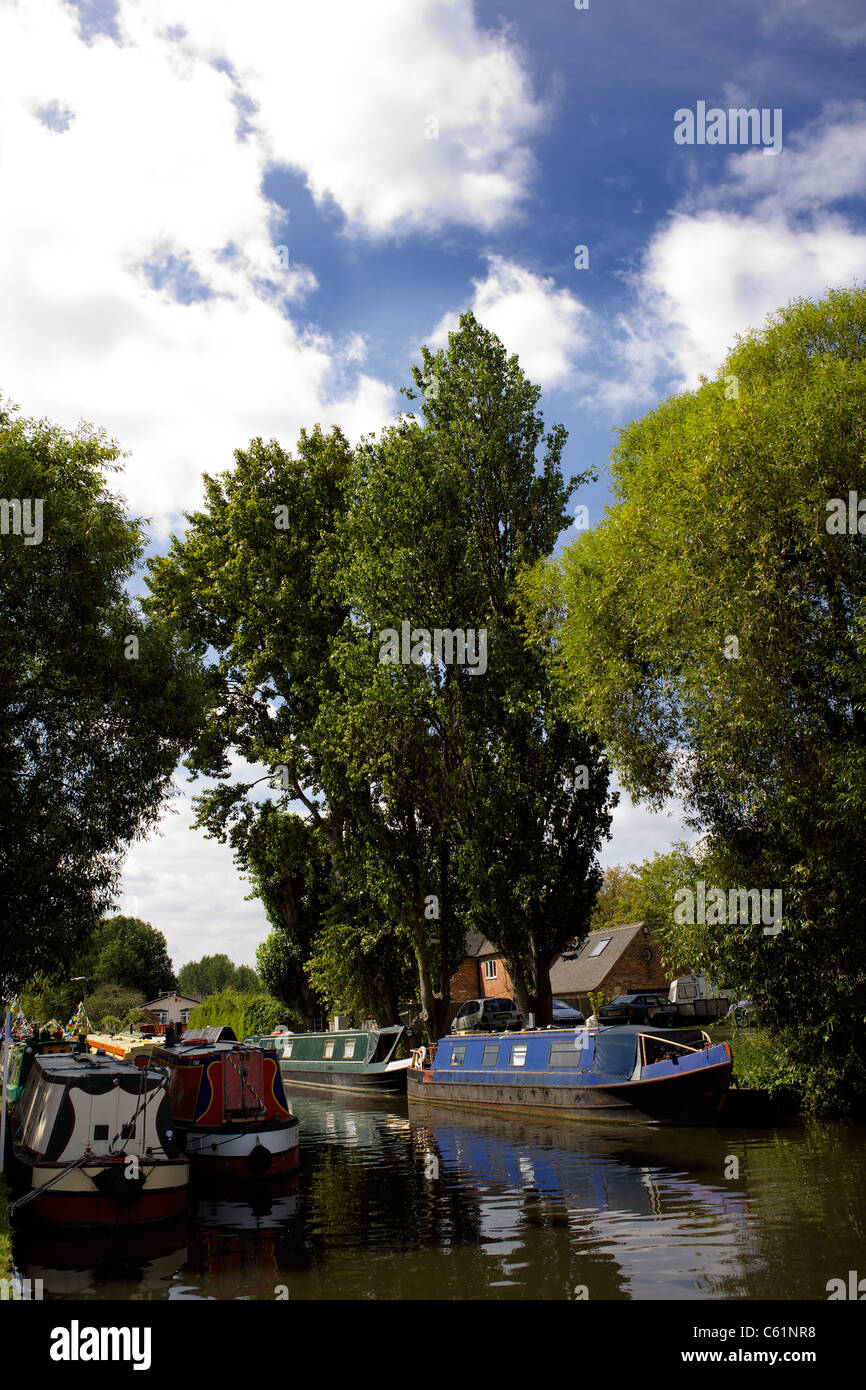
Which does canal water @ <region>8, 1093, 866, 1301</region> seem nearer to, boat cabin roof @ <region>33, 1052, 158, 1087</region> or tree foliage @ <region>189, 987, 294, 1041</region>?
boat cabin roof @ <region>33, 1052, 158, 1087</region>

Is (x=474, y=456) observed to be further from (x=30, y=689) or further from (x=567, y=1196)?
(x=567, y=1196)

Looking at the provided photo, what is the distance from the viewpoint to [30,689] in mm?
15656

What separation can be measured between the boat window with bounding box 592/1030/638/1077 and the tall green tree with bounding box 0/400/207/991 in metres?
10.9

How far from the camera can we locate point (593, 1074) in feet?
64.4

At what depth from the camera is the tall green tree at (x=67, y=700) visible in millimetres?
15086

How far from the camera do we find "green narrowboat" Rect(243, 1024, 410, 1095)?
31.1 metres

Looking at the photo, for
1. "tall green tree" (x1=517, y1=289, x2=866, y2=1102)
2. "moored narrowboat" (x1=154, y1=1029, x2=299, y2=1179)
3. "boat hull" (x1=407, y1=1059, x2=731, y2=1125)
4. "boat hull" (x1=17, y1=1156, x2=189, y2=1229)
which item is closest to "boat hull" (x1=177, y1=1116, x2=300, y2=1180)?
"moored narrowboat" (x1=154, y1=1029, x2=299, y2=1179)

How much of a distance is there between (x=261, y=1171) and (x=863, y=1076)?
11.0m

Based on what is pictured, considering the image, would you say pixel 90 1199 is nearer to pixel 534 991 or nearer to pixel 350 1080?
pixel 534 991

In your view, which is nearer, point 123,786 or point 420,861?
point 123,786

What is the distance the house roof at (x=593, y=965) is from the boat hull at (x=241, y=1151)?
2707 cm

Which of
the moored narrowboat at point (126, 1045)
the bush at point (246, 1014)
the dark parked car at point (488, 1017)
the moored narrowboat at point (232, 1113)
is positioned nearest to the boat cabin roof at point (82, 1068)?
the moored narrowboat at point (232, 1113)

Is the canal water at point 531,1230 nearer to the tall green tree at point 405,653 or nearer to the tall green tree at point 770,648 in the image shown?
the tall green tree at point 770,648
